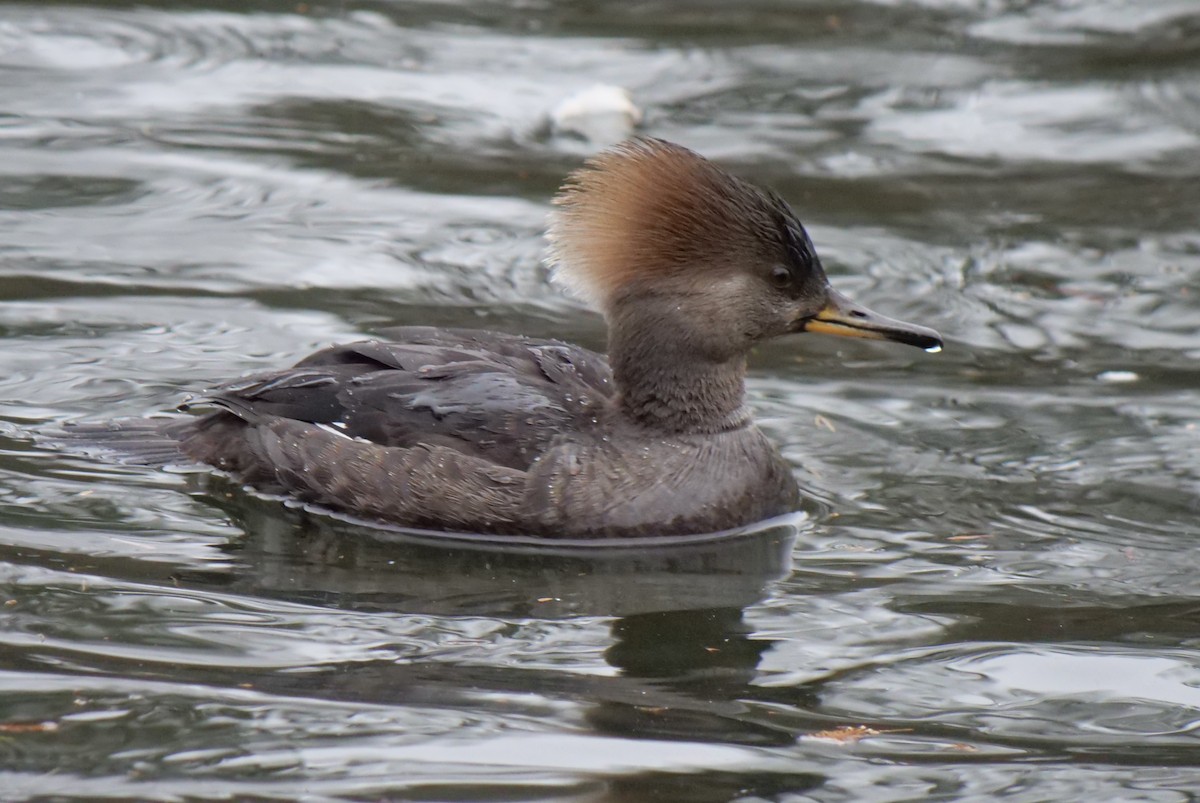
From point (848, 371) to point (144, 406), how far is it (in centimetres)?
320

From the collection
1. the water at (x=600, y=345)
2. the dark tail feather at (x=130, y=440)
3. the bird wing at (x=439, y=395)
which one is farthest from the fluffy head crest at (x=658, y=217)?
the dark tail feather at (x=130, y=440)

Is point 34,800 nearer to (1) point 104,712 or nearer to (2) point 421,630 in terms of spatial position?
(1) point 104,712

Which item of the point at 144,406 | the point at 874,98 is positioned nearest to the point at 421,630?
the point at 144,406

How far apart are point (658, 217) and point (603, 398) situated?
0.76 meters

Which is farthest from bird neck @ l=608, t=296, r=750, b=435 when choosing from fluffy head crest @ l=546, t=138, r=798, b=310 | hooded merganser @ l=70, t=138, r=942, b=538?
fluffy head crest @ l=546, t=138, r=798, b=310

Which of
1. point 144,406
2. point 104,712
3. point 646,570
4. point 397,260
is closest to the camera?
point 104,712

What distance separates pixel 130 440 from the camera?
685 centimetres

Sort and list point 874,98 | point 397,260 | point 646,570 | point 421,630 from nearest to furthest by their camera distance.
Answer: point 421,630 → point 646,570 → point 397,260 → point 874,98

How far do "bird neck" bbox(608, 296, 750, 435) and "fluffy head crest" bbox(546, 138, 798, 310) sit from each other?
15 centimetres

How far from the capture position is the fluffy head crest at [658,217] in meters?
6.46

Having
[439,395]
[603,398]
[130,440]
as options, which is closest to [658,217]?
[603,398]

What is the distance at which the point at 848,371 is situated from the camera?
8.04m

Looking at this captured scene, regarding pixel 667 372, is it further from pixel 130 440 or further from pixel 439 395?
pixel 130 440

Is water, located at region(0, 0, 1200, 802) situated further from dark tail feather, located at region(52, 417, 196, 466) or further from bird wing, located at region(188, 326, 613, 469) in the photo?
bird wing, located at region(188, 326, 613, 469)
